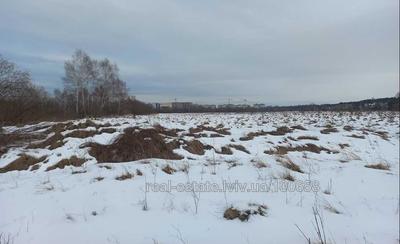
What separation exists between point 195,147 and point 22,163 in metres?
5.50

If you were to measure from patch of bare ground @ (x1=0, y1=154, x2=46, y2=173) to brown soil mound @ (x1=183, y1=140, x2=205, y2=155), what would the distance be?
4771mm

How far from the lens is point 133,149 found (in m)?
8.34

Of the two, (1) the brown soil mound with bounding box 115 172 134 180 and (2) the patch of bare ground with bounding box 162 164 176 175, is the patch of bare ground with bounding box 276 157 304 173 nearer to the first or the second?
(2) the patch of bare ground with bounding box 162 164 176 175

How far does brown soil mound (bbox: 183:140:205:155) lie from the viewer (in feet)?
29.6

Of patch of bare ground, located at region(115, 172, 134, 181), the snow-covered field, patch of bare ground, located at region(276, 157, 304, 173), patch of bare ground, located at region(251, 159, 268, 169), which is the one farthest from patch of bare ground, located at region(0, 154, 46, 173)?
patch of bare ground, located at region(276, 157, 304, 173)

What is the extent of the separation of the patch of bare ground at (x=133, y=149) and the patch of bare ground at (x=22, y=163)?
1.71m

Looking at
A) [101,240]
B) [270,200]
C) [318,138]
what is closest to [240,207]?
[270,200]

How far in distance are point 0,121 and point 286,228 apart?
44.3ft

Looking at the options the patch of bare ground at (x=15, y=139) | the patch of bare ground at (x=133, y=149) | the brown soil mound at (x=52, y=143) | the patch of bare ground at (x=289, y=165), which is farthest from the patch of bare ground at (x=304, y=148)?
the patch of bare ground at (x=15, y=139)

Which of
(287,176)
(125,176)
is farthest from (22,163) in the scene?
(287,176)

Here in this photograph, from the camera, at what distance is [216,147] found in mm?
9797

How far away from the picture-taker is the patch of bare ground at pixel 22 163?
26.7ft

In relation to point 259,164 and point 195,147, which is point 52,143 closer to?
point 195,147

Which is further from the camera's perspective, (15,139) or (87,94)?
(87,94)
